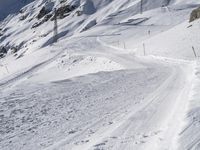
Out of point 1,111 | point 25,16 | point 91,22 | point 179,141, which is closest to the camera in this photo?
point 179,141

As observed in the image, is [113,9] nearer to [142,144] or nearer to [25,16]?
[25,16]

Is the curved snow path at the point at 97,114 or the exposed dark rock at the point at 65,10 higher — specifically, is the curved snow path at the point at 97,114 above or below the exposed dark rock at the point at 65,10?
below

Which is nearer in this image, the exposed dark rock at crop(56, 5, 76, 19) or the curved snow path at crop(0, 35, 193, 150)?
the curved snow path at crop(0, 35, 193, 150)

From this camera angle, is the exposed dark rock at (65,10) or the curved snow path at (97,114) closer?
the curved snow path at (97,114)

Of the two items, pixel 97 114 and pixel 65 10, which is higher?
pixel 65 10

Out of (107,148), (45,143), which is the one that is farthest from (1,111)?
(107,148)

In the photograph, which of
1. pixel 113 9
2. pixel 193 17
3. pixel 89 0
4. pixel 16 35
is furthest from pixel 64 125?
pixel 16 35

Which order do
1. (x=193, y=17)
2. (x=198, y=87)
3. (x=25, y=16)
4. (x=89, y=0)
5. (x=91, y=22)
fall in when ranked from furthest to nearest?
1. (x=25, y=16)
2. (x=89, y=0)
3. (x=91, y=22)
4. (x=193, y=17)
5. (x=198, y=87)

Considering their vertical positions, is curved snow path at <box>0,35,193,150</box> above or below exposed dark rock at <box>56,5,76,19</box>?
below

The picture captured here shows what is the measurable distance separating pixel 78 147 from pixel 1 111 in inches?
183

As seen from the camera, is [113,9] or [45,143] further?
[113,9]

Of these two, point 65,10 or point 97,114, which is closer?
point 97,114

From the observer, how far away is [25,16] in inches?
7495

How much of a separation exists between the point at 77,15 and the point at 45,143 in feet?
416
